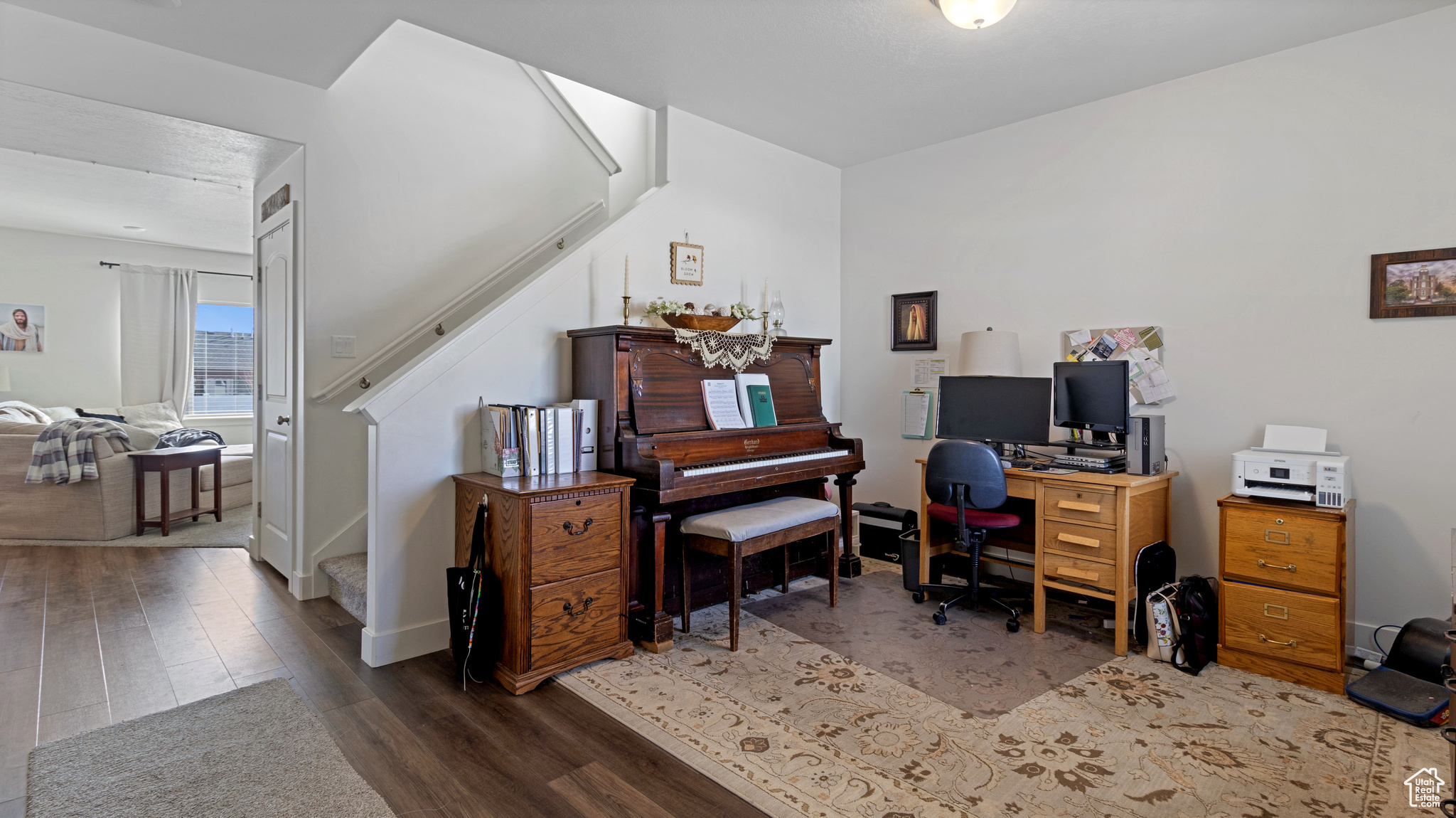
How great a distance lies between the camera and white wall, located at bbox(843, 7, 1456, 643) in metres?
2.82

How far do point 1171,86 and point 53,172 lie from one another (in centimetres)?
720

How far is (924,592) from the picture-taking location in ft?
12.2

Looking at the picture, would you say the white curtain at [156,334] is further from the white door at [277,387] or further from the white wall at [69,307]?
the white door at [277,387]

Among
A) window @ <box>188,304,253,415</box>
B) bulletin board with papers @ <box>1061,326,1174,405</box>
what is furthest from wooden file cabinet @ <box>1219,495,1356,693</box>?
window @ <box>188,304,253,415</box>

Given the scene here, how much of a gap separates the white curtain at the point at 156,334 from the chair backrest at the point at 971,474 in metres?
8.24

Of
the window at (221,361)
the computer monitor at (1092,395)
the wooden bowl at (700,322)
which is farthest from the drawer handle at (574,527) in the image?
the window at (221,361)

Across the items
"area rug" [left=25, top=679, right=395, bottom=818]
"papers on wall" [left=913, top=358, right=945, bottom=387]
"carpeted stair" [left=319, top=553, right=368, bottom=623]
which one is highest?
"papers on wall" [left=913, top=358, right=945, bottom=387]

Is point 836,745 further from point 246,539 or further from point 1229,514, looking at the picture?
point 246,539

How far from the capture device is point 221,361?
8.02 meters

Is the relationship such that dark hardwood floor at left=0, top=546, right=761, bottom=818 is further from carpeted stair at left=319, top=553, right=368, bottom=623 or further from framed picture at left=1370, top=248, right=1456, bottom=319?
framed picture at left=1370, top=248, right=1456, bottom=319

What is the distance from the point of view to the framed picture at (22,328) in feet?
22.0

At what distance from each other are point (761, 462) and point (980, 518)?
111cm

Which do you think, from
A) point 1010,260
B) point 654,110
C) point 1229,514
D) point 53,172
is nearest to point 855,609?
point 1229,514

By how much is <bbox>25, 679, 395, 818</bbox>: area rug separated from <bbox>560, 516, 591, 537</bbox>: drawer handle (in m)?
0.98
